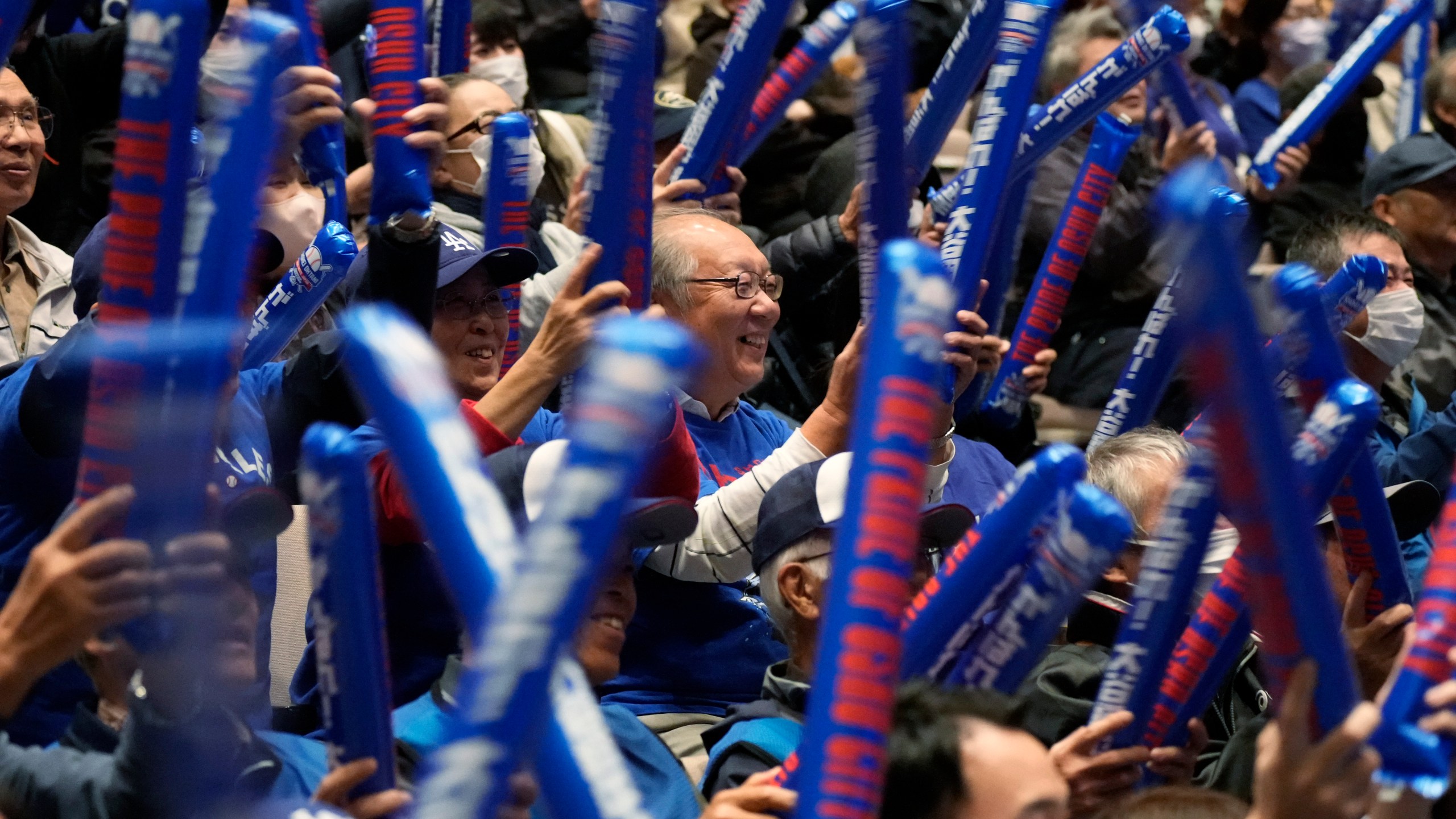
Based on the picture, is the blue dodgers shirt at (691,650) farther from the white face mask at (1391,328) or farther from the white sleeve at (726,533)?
the white face mask at (1391,328)

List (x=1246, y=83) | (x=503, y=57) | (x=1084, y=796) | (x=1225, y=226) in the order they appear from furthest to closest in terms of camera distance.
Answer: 1. (x=1246, y=83)
2. (x=503, y=57)
3. (x=1084, y=796)
4. (x=1225, y=226)

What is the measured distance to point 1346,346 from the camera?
13.7ft

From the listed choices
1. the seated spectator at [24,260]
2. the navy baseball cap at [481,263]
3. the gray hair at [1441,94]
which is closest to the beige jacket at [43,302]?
the seated spectator at [24,260]

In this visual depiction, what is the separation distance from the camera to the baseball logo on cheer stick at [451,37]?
4.09 meters

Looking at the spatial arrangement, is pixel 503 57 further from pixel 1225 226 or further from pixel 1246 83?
pixel 1225 226

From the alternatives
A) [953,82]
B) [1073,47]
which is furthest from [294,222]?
[1073,47]

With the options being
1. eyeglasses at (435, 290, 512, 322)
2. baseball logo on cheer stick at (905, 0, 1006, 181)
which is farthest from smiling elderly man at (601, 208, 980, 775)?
eyeglasses at (435, 290, 512, 322)

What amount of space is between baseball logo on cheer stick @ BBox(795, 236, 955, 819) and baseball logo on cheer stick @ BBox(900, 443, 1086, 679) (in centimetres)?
54

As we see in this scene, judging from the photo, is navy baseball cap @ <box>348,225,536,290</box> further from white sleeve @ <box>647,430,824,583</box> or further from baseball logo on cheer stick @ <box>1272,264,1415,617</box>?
baseball logo on cheer stick @ <box>1272,264,1415,617</box>

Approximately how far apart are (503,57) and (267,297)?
206cm

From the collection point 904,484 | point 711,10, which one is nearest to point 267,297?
point 904,484

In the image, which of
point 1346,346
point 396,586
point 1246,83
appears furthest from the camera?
point 1246,83

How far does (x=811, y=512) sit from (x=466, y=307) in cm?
85

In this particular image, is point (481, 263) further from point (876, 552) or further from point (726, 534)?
point (876, 552)
